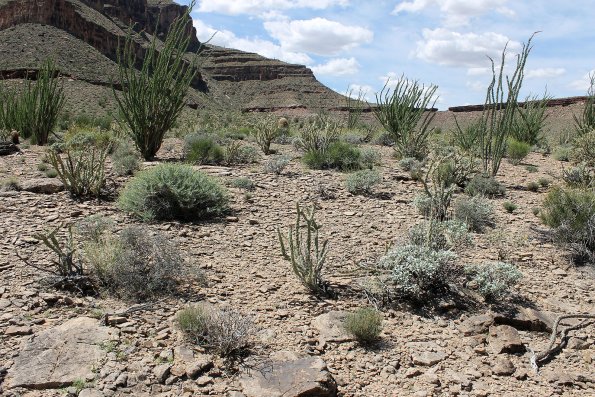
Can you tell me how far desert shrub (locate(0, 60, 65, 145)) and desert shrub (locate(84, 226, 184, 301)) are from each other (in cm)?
1087

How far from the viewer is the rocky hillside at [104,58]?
5091 centimetres

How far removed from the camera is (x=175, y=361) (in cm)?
383

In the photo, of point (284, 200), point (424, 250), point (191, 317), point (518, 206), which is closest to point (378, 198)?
point (284, 200)

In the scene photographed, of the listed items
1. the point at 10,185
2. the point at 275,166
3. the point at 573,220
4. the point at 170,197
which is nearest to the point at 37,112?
the point at 10,185

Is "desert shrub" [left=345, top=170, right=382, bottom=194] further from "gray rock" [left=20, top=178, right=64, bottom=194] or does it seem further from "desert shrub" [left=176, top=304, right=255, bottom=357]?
"desert shrub" [left=176, top=304, right=255, bottom=357]

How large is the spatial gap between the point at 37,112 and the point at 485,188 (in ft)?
40.2

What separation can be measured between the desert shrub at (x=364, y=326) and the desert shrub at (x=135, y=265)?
1.66m

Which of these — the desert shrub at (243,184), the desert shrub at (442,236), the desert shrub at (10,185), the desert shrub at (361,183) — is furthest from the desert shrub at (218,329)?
the desert shrub at (10,185)

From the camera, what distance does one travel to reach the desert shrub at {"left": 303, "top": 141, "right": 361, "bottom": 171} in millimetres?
10605

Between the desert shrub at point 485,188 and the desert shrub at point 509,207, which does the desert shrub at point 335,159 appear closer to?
the desert shrub at point 485,188

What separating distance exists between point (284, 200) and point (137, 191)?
7.09 feet

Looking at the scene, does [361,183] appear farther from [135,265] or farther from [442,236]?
[135,265]

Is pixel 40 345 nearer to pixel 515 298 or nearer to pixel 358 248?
pixel 358 248

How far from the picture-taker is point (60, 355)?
12.4ft
